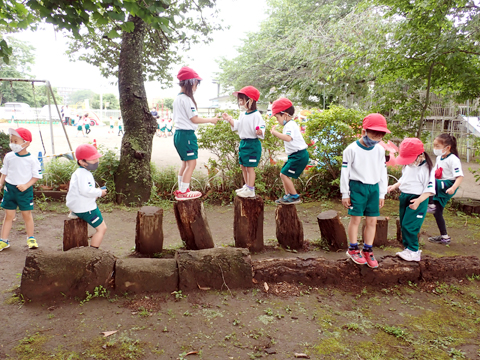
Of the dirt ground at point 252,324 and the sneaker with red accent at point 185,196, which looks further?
the sneaker with red accent at point 185,196

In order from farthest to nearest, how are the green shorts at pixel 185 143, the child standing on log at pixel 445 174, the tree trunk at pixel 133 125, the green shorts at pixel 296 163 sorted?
the tree trunk at pixel 133 125 → the child standing on log at pixel 445 174 → the green shorts at pixel 296 163 → the green shorts at pixel 185 143

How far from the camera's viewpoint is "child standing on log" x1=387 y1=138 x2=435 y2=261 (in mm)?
4129

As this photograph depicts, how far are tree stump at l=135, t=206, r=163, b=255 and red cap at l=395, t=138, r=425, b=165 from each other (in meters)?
3.11

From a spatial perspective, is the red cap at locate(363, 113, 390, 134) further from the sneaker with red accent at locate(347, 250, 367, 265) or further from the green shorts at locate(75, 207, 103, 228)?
the green shorts at locate(75, 207, 103, 228)

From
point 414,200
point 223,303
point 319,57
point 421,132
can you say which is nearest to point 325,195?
point 421,132

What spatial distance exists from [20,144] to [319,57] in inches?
504

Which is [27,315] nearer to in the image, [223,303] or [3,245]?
[223,303]

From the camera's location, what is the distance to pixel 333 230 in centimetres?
480

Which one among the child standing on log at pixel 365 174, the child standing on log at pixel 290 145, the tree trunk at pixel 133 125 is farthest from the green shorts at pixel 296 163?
the tree trunk at pixel 133 125

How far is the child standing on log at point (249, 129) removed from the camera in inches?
184

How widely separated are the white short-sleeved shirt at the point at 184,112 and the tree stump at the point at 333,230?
2210 mm

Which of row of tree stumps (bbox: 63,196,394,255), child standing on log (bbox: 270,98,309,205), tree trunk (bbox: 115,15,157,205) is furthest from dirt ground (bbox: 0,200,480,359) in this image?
tree trunk (bbox: 115,15,157,205)

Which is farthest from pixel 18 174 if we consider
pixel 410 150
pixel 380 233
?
pixel 380 233

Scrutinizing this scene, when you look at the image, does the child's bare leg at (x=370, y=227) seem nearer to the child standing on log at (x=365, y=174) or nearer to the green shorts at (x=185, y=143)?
the child standing on log at (x=365, y=174)
